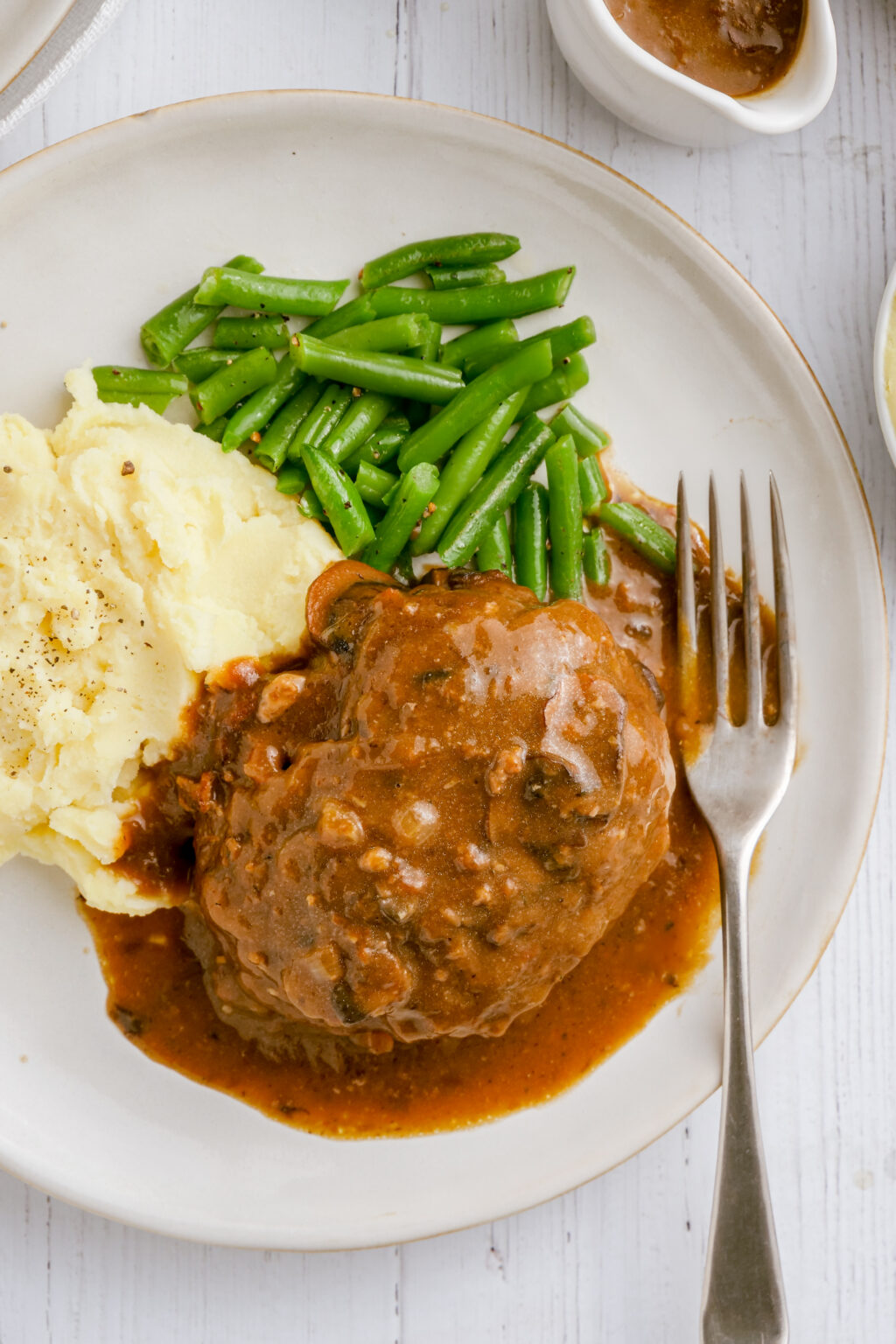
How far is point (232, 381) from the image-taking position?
11.9 ft

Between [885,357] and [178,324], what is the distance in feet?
8.63

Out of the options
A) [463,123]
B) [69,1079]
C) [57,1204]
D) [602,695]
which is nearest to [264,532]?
[602,695]

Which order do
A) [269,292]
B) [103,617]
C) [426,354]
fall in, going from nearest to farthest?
[103,617] < [269,292] < [426,354]

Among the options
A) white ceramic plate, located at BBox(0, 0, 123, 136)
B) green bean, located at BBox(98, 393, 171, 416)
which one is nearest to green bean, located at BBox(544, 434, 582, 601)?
green bean, located at BBox(98, 393, 171, 416)

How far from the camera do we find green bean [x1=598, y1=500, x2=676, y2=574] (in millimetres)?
3805

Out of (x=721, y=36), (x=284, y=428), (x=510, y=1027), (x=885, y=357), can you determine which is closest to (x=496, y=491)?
(x=284, y=428)

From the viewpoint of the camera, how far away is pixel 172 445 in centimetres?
357

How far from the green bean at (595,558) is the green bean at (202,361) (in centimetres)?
145

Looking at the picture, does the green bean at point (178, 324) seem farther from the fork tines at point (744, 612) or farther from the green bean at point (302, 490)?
the fork tines at point (744, 612)

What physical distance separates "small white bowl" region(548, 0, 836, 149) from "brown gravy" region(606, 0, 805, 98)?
56mm

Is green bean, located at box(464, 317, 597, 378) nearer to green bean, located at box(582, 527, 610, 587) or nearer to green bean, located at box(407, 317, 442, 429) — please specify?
green bean, located at box(407, 317, 442, 429)

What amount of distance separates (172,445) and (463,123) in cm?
159

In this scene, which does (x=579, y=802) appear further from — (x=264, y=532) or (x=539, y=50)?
(x=539, y=50)

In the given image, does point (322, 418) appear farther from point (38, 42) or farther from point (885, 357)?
point (885, 357)
